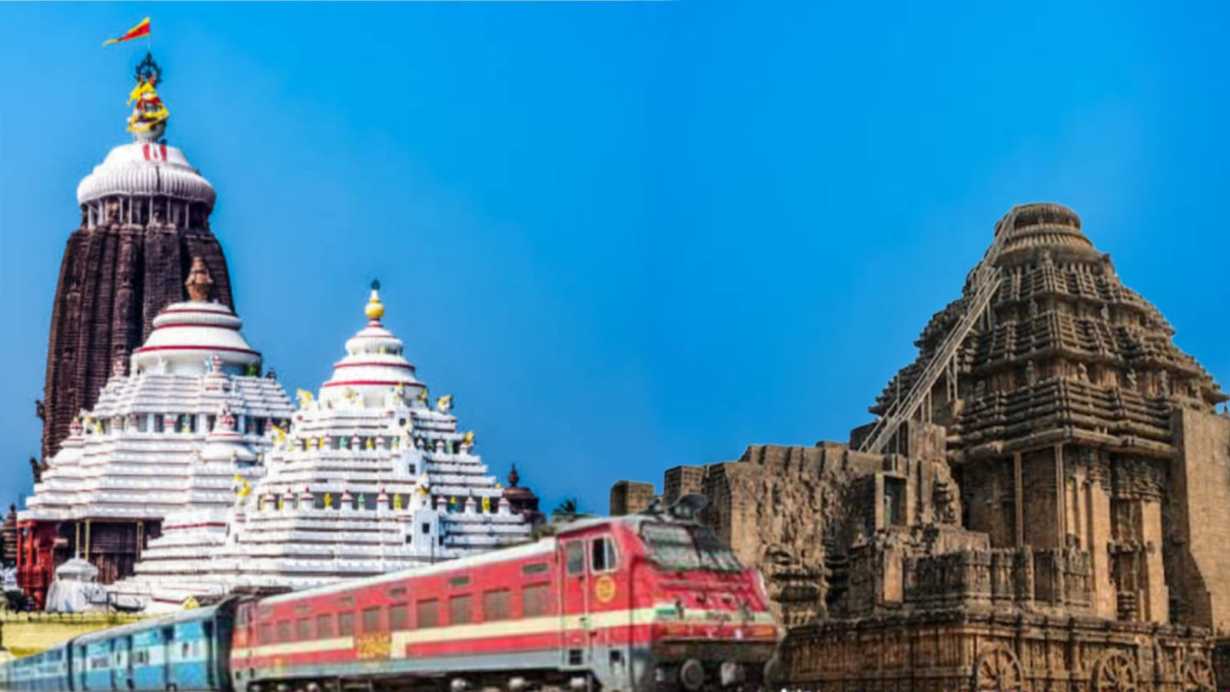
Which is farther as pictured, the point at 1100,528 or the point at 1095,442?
the point at 1100,528

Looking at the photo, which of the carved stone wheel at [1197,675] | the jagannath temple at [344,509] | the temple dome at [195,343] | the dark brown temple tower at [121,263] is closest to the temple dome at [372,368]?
the jagannath temple at [344,509]

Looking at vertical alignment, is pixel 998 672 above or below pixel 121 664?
below

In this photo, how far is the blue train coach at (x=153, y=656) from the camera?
4066cm

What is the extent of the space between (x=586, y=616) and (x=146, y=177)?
7898 centimetres

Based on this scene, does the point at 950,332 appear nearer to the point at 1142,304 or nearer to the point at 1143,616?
the point at 1142,304

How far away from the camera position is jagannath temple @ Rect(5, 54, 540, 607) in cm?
7550

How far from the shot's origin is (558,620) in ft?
95.6

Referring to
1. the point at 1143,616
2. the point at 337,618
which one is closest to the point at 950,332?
the point at 1143,616

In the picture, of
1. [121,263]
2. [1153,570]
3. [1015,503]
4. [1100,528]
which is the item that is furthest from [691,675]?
[121,263]

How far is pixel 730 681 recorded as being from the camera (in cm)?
2828

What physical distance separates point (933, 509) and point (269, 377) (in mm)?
41248

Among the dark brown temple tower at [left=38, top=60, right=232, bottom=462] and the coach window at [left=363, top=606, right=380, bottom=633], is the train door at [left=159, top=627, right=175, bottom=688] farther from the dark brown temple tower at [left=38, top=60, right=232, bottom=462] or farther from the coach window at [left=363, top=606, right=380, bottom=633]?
the dark brown temple tower at [left=38, top=60, right=232, bottom=462]

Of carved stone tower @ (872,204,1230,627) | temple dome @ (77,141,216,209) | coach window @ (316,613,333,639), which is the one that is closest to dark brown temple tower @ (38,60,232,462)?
temple dome @ (77,141,216,209)

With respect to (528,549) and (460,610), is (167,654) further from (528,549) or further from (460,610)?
(528,549)
